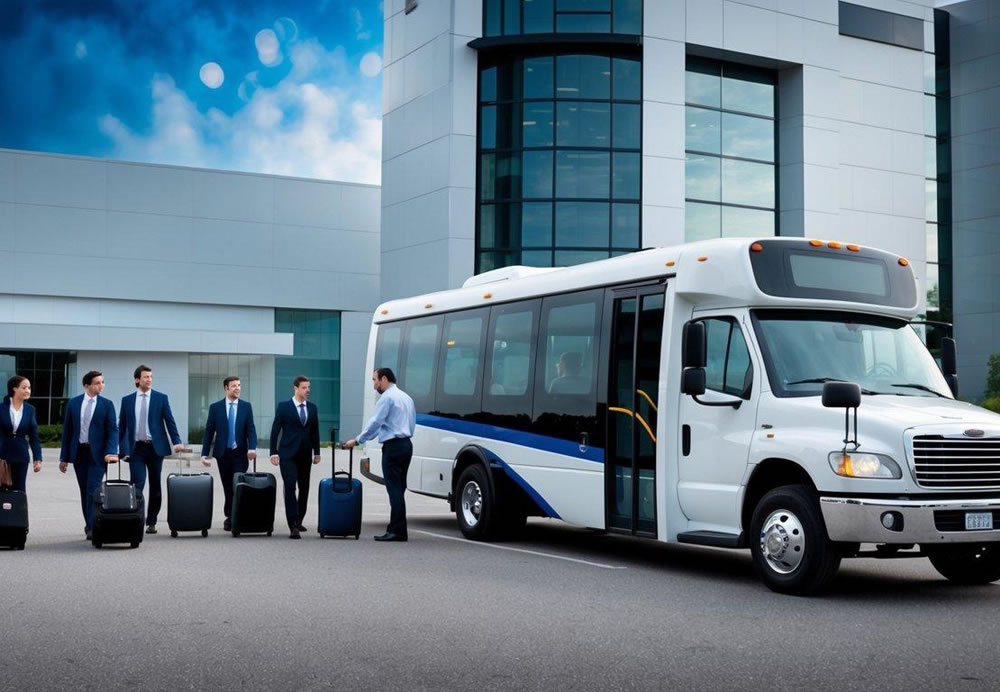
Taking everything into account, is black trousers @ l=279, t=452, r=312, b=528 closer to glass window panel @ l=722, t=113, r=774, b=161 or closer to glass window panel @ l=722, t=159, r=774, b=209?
glass window panel @ l=722, t=159, r=774, b=209

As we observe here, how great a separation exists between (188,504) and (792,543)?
7.37m

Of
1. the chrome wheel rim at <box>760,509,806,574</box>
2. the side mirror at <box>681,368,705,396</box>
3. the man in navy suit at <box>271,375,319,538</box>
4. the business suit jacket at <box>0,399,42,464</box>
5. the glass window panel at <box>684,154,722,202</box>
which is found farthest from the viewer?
the glass window panel at <box>684,154,722,202</box>

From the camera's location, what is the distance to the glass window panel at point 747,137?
1454 inches

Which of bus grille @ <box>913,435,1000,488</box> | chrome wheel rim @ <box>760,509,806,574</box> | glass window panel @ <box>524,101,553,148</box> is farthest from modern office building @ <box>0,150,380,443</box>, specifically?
bus grille @ <box>913,435,1000,488</box>

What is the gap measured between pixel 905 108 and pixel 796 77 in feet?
14.6

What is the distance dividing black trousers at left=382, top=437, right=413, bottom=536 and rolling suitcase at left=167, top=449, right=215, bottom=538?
2068 mm

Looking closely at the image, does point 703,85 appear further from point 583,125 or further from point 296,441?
point 296,441

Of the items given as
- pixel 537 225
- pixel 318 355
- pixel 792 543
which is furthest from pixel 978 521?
pixel 318 355

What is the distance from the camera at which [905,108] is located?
1556 inches

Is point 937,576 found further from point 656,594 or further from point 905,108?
point 905,108

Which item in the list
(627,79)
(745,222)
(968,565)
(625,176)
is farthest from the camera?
(745,222)

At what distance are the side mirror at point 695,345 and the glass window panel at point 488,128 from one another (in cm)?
2595

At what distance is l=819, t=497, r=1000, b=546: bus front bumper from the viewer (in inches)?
364

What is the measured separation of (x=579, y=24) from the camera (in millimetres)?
35062
